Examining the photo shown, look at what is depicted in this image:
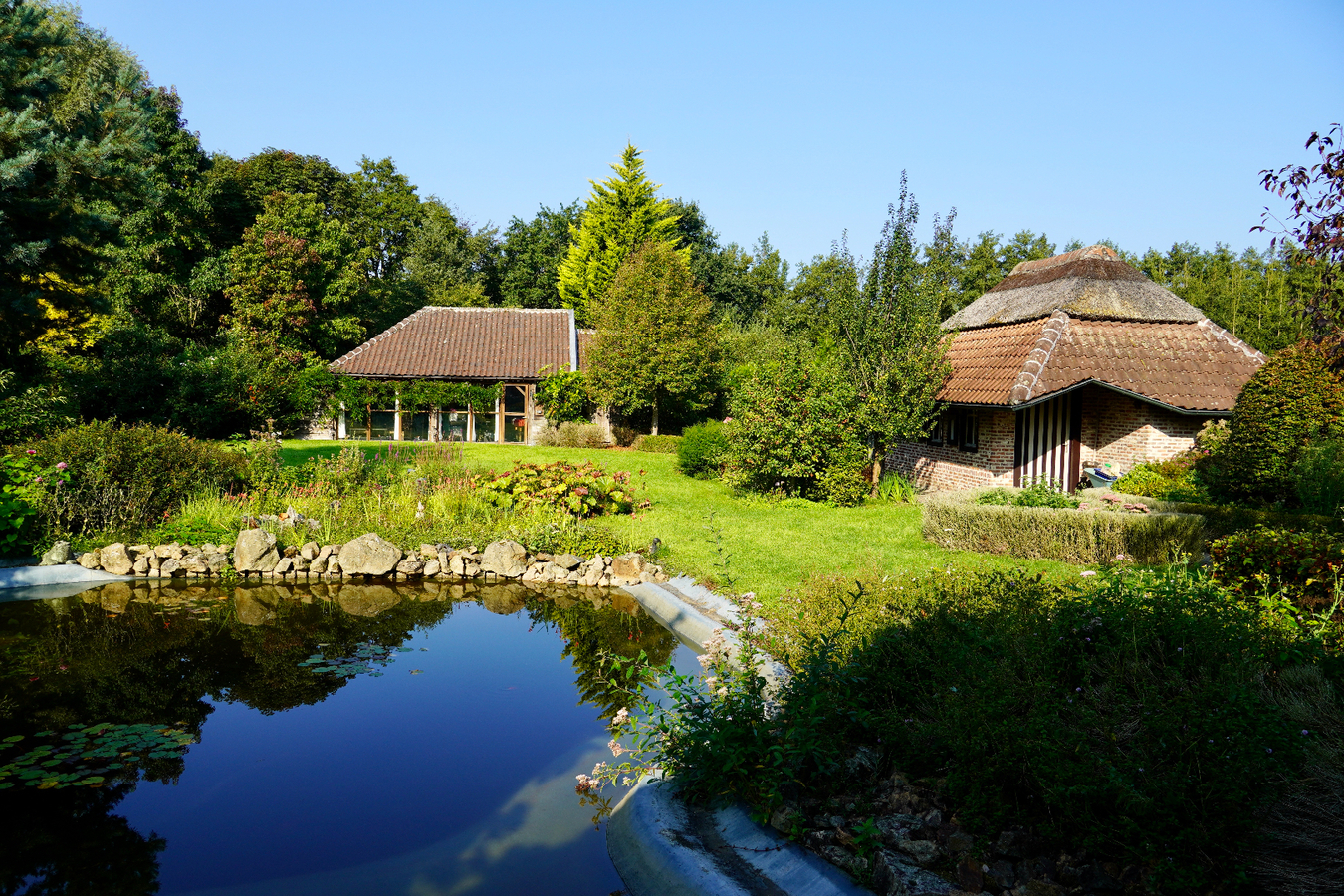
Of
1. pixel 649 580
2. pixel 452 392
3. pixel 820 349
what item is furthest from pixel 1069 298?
pixel 452 392

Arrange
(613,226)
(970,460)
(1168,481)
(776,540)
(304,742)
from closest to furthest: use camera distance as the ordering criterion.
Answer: (304,742) < (776,540) < (1168,481) < (970,460) < (613,226)

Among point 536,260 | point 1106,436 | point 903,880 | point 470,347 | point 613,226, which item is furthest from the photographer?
point 536,260

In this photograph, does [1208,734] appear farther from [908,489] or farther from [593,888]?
[908,489]

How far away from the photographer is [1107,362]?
1565 centimetres

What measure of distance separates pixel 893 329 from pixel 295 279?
23.0 m

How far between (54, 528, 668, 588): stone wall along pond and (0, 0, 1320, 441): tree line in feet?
14.0

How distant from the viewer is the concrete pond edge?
3652 mm

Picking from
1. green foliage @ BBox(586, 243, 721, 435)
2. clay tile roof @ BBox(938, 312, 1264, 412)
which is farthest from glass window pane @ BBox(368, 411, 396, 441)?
clay tile roof @ BBox(938, 312, 1264, 412)

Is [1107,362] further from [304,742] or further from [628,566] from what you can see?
[304,742]

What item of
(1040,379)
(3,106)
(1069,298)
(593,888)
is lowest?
(593,888)

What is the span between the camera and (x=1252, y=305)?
119 ft

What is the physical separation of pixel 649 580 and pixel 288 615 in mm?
4015

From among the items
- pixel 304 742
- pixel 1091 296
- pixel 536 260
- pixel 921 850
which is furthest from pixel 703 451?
pixel 536 260

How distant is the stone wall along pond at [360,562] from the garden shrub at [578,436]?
51.5 feet
